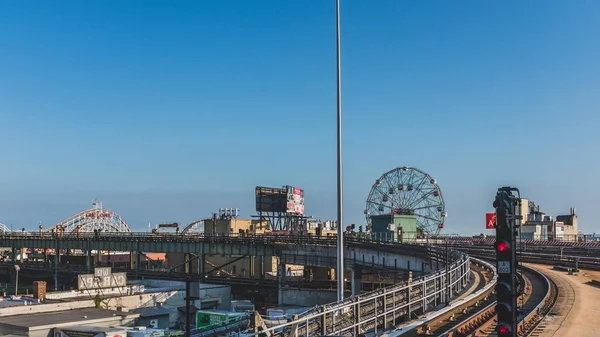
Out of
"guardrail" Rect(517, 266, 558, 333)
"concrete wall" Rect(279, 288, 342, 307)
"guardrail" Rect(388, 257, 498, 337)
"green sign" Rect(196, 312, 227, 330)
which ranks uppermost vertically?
"guardrail" Rect(388, 257, 498, 337)

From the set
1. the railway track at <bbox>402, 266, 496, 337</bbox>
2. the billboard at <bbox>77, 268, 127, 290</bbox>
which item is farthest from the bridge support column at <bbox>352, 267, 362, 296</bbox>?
the railway track at <bbox>402, 266, 496, 337</bbox>

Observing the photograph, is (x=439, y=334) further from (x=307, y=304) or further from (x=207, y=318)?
(x=307, y=304)

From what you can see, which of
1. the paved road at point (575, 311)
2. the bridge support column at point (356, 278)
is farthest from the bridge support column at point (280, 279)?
the paved road at point (575, 311)

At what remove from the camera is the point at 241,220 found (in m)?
112

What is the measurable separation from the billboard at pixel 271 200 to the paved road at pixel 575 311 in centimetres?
6519

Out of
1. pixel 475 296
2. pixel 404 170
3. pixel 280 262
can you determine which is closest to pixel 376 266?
pixel 280 262

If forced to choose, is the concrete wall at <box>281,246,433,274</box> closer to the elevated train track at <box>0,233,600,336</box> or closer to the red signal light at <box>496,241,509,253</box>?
the elevated train track at <box>0,233,600,336</box>

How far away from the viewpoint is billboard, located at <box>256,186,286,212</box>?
343ft

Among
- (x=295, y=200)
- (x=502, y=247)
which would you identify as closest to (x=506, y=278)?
(x=502, y=247)

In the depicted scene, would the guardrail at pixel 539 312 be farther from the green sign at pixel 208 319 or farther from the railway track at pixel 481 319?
the green sign at pixel 208 319

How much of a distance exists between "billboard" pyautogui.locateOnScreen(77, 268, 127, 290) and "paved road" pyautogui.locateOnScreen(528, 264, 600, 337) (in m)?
36.3

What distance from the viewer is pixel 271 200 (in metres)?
105

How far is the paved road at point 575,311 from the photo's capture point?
24.0m

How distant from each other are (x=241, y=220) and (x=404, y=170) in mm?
29596
